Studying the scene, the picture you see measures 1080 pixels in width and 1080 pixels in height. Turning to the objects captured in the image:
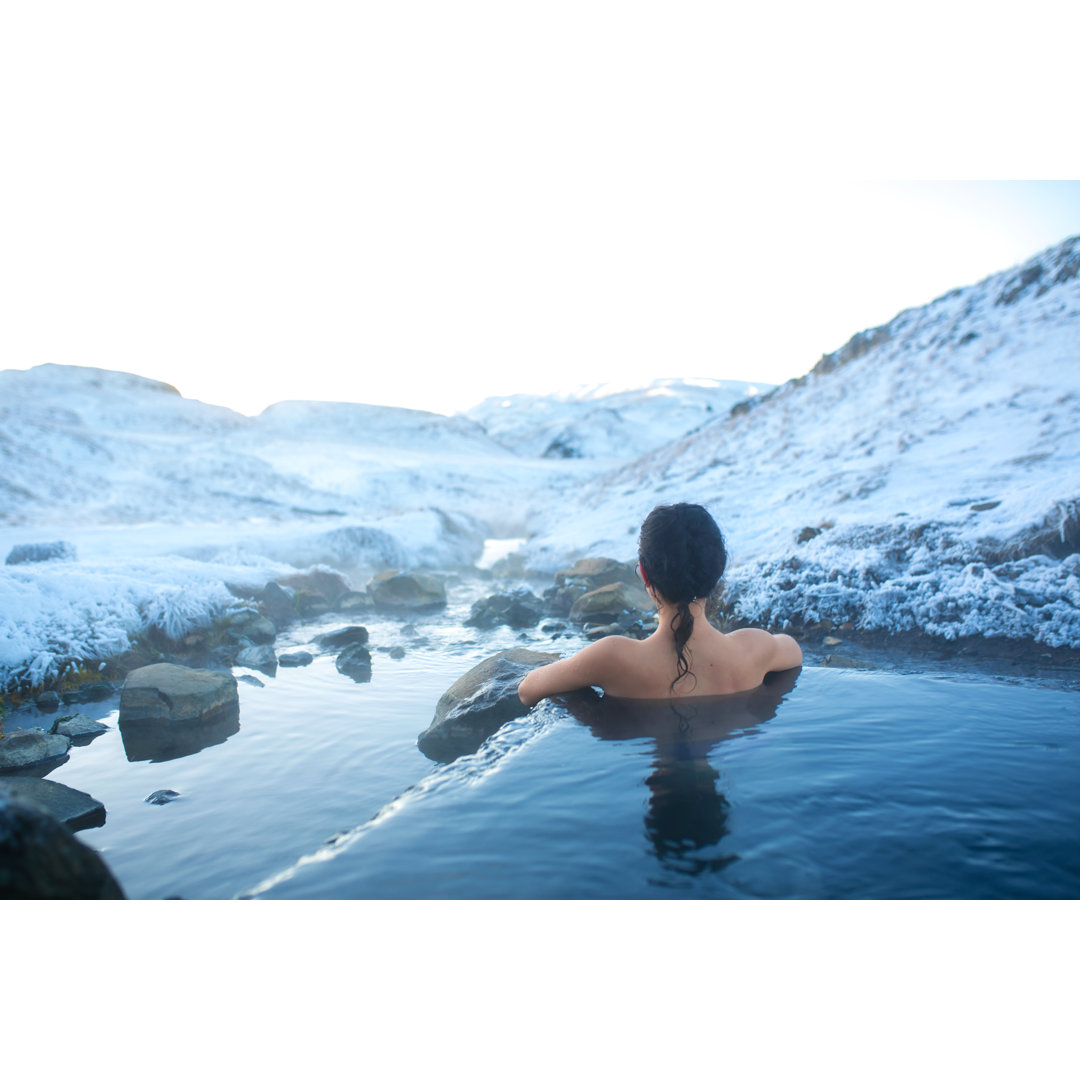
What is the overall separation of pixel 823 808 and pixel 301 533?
48.7 feet

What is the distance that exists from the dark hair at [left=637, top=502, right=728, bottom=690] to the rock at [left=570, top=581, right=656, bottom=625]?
17.0 ft

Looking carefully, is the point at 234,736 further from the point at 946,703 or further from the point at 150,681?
the point at 946,703

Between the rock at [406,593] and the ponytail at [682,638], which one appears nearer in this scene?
the ponytail at [682,638]

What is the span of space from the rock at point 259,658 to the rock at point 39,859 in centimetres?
581

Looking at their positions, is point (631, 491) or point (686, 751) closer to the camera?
point (686, 751)

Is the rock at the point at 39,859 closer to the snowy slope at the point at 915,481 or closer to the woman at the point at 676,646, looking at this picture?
the woman at the point at 676,646

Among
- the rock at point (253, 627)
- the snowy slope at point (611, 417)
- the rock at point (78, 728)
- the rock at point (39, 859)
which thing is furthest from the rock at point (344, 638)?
the snowy slope at point (611, 417)

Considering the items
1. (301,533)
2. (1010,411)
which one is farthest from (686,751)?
(301,533)

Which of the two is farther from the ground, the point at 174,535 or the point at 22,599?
the point at 174,535

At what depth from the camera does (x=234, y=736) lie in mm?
5066

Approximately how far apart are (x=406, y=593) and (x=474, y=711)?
7.21m

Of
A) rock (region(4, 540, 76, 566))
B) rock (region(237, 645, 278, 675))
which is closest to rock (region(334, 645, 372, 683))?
rock (region(237, 645, 278, 675))

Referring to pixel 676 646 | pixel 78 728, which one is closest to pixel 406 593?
pixel 78 728

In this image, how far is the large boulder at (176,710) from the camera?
4988mm
